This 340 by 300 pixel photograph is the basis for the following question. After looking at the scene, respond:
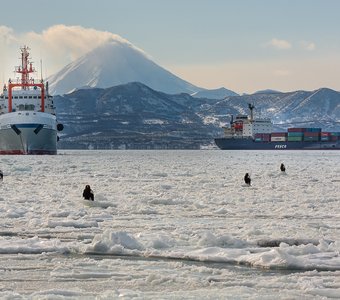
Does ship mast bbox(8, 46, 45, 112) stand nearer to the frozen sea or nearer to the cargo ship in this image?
the cargo ship

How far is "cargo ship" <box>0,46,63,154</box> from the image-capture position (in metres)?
98.4

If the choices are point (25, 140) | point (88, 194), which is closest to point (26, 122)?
point (25, 140)

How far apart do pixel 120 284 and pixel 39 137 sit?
310 ft

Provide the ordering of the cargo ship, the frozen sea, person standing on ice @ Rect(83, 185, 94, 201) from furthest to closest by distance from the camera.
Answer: the cargo ship < person standing on ice @ Rect(83, 185, 94, 201) < the frozen sea

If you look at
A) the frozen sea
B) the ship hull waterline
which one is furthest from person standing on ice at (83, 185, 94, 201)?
the ship hull waterline

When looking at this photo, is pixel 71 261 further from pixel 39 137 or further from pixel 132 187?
pixel 39 137

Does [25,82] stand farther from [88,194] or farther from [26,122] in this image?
[88,194]

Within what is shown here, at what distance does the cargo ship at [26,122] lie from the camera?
98.4 m

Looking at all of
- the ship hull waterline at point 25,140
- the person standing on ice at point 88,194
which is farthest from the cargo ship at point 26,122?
the person standing on ice at point 88,194

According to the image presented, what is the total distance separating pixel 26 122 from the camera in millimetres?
97875

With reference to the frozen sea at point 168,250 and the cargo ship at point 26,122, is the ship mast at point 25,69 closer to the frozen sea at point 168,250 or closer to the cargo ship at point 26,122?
the cargo ship at point 26,122

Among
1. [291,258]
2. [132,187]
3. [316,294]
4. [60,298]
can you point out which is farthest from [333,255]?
[132,187]

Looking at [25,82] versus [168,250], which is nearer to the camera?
[168,250]

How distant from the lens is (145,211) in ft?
57.3
